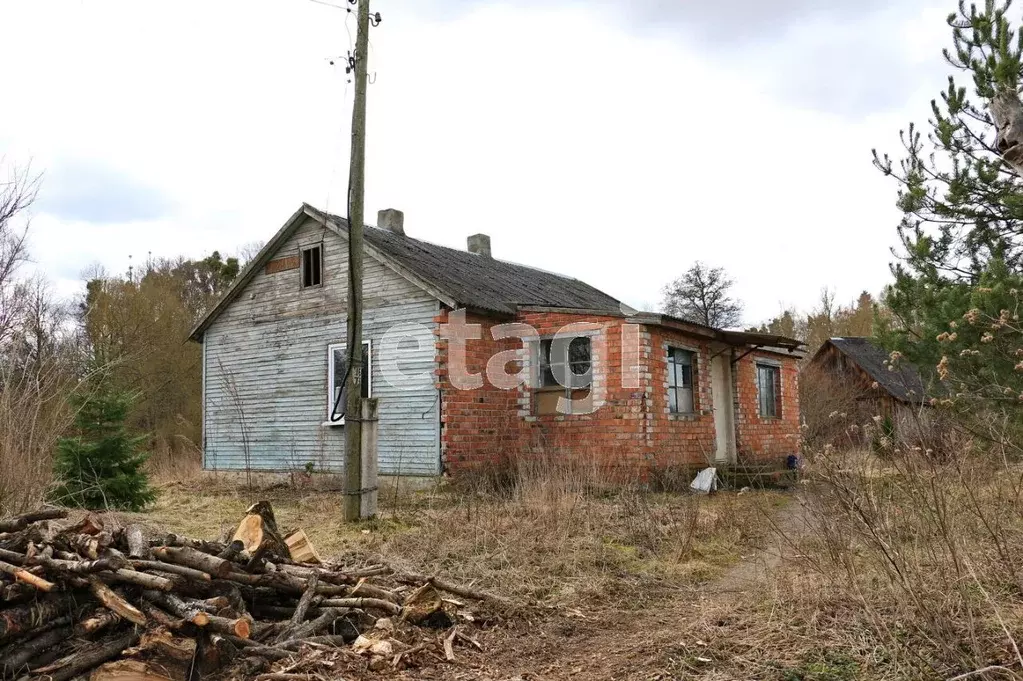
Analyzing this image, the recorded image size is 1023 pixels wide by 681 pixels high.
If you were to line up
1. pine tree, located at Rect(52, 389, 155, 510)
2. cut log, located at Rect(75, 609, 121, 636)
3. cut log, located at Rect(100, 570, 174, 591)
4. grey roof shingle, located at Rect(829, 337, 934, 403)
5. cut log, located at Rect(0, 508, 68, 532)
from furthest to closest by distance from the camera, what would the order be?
grey roof shingle, located at Rect(829, 337, 934, 403) < pine tree, located at Rect(52, 389, 155, 510) < cut log, located at Rect(0, 508, 68, 532) < cut log, located at Rect(100, 570, 174, 591) < cut log, located at Rect(75, 609, 121, 636)

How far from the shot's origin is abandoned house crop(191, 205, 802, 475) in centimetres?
1295

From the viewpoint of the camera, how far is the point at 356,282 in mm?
9398

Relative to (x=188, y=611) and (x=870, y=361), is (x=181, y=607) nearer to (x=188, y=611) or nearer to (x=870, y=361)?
(x=188, y=611)

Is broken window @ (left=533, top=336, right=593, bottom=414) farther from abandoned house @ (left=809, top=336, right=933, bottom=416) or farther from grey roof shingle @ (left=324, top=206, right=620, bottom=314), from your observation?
abandoned house @ (left=809, top=336, right=933, bottom=416)

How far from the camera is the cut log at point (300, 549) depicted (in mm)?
5945

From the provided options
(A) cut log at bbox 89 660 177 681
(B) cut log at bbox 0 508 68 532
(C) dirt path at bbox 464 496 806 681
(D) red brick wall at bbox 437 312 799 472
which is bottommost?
(C) dirt path at bbox 464 496 806 681

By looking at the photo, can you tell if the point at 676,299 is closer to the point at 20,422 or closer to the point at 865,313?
the point at 865,313

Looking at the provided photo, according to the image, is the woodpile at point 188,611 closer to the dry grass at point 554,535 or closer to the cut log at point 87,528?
the cut log at point 87,528

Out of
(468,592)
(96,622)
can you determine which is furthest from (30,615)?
(468,592)

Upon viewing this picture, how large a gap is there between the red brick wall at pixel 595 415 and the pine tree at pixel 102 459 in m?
4.72

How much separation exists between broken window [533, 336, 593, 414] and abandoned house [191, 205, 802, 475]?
0.03 m

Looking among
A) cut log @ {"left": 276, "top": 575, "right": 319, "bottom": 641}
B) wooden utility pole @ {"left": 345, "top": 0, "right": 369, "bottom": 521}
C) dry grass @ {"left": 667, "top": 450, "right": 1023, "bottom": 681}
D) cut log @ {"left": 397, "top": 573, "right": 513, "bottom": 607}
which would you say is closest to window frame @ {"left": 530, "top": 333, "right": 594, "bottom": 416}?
wooden utility pole @ {"left": 345, "top": 0, "right": 369, "bottom": 521}

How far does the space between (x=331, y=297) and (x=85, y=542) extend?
33.4 feet

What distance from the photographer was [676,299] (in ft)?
119
